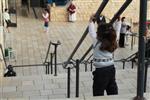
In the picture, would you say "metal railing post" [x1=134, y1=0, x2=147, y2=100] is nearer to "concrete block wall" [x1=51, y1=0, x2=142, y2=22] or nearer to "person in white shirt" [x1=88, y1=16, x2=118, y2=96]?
"person in white shirt" [x1=88, y1=16, x2=118, y2=96]

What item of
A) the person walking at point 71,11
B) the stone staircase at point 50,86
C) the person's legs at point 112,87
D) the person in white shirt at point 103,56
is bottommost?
the stone staircase at point 50,86

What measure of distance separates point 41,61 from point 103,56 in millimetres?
12100

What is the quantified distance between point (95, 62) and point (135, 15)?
22772mm

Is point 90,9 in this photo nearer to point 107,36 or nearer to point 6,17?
point 6,17

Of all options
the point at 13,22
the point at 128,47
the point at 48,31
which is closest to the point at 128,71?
the point at 128,47

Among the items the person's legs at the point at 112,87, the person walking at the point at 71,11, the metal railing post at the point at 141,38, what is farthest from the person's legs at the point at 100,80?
the person walking at the point at 71,11

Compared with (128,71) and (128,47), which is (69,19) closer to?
(128,47)

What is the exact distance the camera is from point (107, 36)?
6.12 m

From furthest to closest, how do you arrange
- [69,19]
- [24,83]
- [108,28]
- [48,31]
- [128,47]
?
[69,19] → [48,31] → [128,47] → [24,83] → [108,28]

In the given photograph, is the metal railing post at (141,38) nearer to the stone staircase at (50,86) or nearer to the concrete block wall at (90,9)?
the stone staircase at (50,86)

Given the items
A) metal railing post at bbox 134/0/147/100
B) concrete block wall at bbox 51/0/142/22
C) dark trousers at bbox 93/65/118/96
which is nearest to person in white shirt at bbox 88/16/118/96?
dark trousers at bbox 93/65/118/96

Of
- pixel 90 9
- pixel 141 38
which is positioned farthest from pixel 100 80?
pixel 90 9

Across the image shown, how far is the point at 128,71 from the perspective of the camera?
10.5 meters

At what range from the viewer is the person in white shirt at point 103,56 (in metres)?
6.12
